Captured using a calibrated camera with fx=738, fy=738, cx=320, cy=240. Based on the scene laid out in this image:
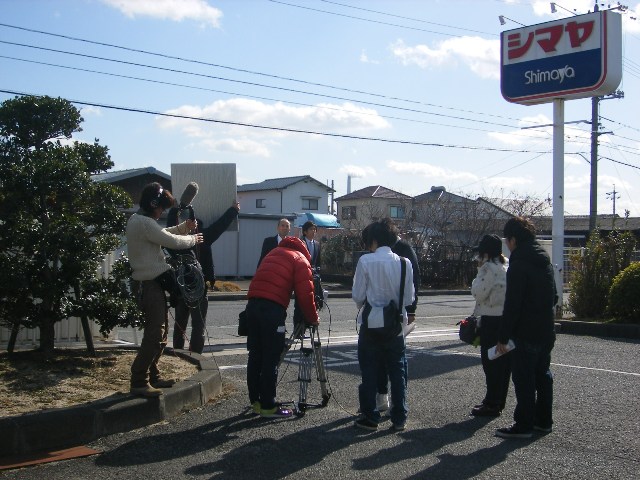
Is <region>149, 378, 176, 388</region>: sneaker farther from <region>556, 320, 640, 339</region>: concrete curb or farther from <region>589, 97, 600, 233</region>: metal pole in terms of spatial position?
<region>589, 97, 600, 233</region>: metal pole

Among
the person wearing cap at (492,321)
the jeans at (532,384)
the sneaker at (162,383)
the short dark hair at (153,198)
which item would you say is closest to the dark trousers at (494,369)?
the person wearing cap at (492,321)

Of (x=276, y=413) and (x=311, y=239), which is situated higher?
(x=311, y=239)

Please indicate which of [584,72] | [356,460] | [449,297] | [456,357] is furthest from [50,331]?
[449,297]

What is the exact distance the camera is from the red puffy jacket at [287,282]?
21.4 feet

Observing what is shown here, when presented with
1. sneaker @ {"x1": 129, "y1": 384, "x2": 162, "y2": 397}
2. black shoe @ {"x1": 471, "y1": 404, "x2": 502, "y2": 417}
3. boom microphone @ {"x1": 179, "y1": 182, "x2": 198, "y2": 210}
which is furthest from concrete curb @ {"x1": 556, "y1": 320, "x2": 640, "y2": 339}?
sneaker @ {"x1": 129, "y1": 384, "x2": 162, "y2": 397}

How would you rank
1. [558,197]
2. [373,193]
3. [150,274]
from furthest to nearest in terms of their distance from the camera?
1. [373,193]
2. [558,197]
3. [150,274]

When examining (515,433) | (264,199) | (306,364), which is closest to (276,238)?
(306,364)

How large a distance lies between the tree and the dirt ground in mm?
318

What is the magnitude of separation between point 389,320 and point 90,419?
2536 millimetres

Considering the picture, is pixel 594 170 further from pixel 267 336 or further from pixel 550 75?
pixel 267 336

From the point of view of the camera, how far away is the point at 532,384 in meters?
6.22

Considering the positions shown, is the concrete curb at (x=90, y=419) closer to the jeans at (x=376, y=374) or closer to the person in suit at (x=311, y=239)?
the jeans at (x=376, y=374)

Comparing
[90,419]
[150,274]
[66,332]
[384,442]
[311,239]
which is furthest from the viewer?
[311,239]

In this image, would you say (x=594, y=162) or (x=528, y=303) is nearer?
(x=528, y=303)
